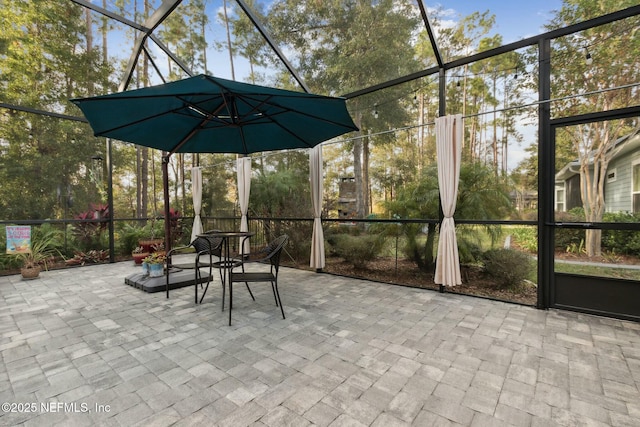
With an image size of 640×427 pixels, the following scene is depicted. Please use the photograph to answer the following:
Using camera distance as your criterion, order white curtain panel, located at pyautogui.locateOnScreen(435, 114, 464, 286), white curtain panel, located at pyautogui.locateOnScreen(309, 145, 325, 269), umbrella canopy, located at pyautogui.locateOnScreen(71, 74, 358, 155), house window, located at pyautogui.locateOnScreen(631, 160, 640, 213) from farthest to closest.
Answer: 1. white curtain panel, located at pyautogui.locateOnScreen(309, 145, 325, 269)
2. white curtain panel, located at pyautogui.locateOnScreen(435, 114, 464, 286)
3. house window, located at pyautogui.locateOnScreen(631, 160, 640, 213)
4. umbrella canopy, located at pyautogui.locateOnScreen(71, 74, 358, 155)

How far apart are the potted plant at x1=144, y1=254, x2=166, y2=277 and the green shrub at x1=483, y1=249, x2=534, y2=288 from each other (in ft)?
16.2

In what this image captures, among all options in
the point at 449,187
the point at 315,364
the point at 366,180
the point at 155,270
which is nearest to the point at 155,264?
the point at 155,270

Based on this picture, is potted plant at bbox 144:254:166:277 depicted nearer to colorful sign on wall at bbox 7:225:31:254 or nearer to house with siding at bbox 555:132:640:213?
colorful sign on wall at bbox 7:225:31:254

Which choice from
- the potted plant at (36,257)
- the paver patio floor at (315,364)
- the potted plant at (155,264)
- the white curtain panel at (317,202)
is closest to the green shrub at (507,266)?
the paver patio floor at (315,364)

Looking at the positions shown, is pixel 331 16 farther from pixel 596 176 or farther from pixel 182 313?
pixel 182 313

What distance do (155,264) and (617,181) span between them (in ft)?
18.9

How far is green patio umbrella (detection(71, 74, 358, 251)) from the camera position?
7.77 feet

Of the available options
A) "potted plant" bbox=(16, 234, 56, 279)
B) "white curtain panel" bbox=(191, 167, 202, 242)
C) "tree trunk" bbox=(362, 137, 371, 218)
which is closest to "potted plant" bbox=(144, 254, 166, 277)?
"potted plant" bbox=(16, 234, 56, 279)

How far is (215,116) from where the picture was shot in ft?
10.6

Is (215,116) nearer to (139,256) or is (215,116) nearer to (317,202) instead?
(317,202)

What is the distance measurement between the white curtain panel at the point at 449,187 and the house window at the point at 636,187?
5.18ft

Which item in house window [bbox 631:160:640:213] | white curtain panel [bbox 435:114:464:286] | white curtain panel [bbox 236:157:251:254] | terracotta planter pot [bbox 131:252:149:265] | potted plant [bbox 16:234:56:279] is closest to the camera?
house window [bbox 631:160:640:213]

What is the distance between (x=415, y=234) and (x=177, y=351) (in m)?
3.85

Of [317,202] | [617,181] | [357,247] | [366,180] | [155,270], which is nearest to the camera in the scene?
[617,181]
